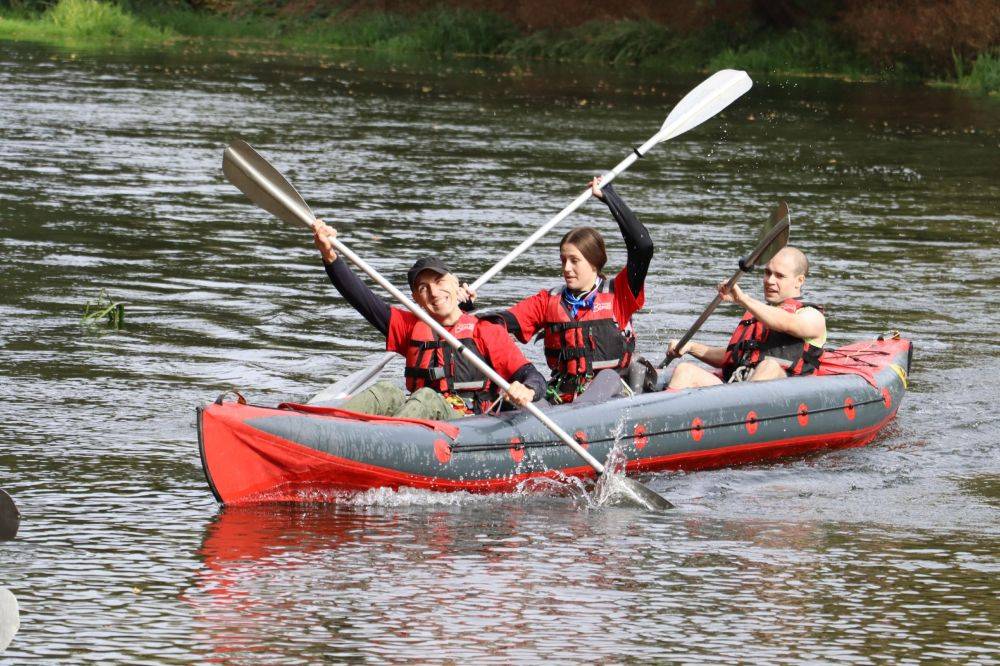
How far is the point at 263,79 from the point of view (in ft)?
94.6

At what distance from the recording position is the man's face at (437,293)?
6.84m

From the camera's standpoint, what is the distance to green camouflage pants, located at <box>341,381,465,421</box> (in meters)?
6.68

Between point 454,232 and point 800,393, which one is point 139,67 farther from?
point 800,393

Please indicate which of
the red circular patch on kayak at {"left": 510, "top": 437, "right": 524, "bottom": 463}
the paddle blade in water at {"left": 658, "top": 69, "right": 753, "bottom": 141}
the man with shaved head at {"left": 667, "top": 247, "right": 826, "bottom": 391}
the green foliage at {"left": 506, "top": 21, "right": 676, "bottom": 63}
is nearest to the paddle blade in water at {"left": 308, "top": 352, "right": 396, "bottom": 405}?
the red circular patch on kayak at {"left": 510, "top": 437, "right": 524, "bottom": 463}

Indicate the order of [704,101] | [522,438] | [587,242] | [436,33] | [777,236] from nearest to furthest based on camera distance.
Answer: [522,438] < [587,242] < [777,236] < [704,101] < [436,33]

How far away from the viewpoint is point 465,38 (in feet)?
129

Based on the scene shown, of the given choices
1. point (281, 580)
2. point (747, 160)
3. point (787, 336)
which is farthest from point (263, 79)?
point (281, 580)

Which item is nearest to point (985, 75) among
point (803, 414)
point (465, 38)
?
point (465, 38)

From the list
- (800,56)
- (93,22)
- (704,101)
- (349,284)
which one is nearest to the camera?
(349,284)

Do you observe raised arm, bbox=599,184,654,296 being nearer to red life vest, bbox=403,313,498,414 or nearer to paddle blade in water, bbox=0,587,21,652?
red life vest, bbox=403,313,498,414

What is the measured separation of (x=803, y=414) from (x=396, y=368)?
2480 millimetres

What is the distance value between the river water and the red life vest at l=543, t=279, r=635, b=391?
2.19 ft

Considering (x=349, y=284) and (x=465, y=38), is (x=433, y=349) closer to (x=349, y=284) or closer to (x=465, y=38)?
(x=349, y=284)

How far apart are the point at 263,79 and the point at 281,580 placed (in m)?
24.1
